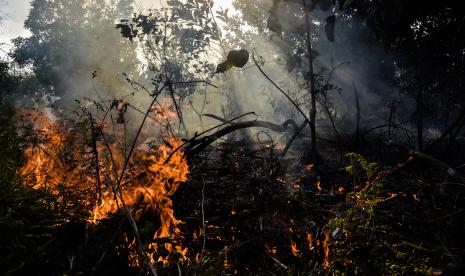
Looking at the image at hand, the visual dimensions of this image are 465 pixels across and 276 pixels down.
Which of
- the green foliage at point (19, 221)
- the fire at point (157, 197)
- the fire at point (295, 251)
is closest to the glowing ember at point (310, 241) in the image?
the fire at point (295, 251)

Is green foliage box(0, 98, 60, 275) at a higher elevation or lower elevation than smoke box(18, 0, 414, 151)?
lower

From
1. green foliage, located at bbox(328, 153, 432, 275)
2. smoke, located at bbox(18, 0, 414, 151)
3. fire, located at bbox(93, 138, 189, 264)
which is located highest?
smoke, located at bbox(18, 0, 414, 151)

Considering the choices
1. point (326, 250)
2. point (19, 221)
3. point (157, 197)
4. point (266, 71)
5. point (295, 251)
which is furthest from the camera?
point (266, 71)

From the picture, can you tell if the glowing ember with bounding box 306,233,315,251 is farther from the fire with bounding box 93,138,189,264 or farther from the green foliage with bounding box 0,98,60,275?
the green foliage with bounding box 0,98,60,275

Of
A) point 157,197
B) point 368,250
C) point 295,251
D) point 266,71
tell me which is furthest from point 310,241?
point 266,71

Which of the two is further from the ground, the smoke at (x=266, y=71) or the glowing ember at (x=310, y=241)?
the smoke at (x=266, y=71)

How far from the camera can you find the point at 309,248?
2.01 metres

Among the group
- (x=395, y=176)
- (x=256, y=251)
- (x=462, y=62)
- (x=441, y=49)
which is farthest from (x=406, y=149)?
(x=462, y=62)

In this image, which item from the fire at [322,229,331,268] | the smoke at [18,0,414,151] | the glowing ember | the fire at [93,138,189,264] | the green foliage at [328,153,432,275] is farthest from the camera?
the smoke at [18,0,414,151]

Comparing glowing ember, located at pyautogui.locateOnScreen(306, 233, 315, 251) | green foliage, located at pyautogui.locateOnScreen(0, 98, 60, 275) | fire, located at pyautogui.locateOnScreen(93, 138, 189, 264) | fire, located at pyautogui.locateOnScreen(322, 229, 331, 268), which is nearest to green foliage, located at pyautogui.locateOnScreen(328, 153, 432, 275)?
fire, located at pyautogui.locateOnScreen(322, 229, 331, 268)

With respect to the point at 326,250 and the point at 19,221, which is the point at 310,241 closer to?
the point at 326,250

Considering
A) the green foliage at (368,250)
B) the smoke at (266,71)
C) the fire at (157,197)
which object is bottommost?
the green foliage at (368,250)

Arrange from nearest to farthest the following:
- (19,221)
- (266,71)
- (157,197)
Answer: (19,221) → (157,197) → (266,71)

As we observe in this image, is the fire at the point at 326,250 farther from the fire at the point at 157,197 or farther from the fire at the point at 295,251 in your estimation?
the fire at the point at 157,197
